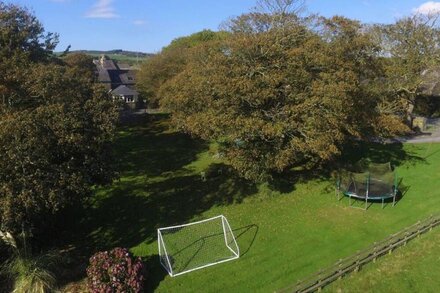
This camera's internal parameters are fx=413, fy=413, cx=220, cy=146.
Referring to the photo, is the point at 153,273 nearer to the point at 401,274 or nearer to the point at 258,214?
the point at 258,214

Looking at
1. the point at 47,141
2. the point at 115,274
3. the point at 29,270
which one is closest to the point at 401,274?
the point at 115,274

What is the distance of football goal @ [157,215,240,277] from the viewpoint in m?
18.6

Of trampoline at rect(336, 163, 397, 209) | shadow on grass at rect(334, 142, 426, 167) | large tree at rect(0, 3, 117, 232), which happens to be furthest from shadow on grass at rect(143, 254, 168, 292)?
shadow on grass at rect(334, 142, 426, 167)

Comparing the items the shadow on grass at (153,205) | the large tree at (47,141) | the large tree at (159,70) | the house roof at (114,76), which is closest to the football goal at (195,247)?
the shadow on grass at (153,205)

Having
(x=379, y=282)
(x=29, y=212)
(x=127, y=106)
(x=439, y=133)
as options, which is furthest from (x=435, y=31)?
(x=127, y=106)

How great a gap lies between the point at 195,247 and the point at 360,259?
25.1 ft

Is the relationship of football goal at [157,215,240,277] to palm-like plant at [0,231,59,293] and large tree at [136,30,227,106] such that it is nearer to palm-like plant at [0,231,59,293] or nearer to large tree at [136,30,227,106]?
palm-like plant at [0,231,59,293]

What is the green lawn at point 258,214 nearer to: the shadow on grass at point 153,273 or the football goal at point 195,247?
the shadow on grass at point 153,273

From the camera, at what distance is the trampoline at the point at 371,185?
80.6ft

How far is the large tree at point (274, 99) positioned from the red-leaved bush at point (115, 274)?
10.5 metres

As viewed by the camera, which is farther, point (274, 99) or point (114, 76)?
point (114, 76)

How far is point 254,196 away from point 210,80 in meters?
8.02

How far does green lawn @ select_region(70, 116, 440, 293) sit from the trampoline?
76cm

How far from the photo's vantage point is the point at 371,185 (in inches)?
997
